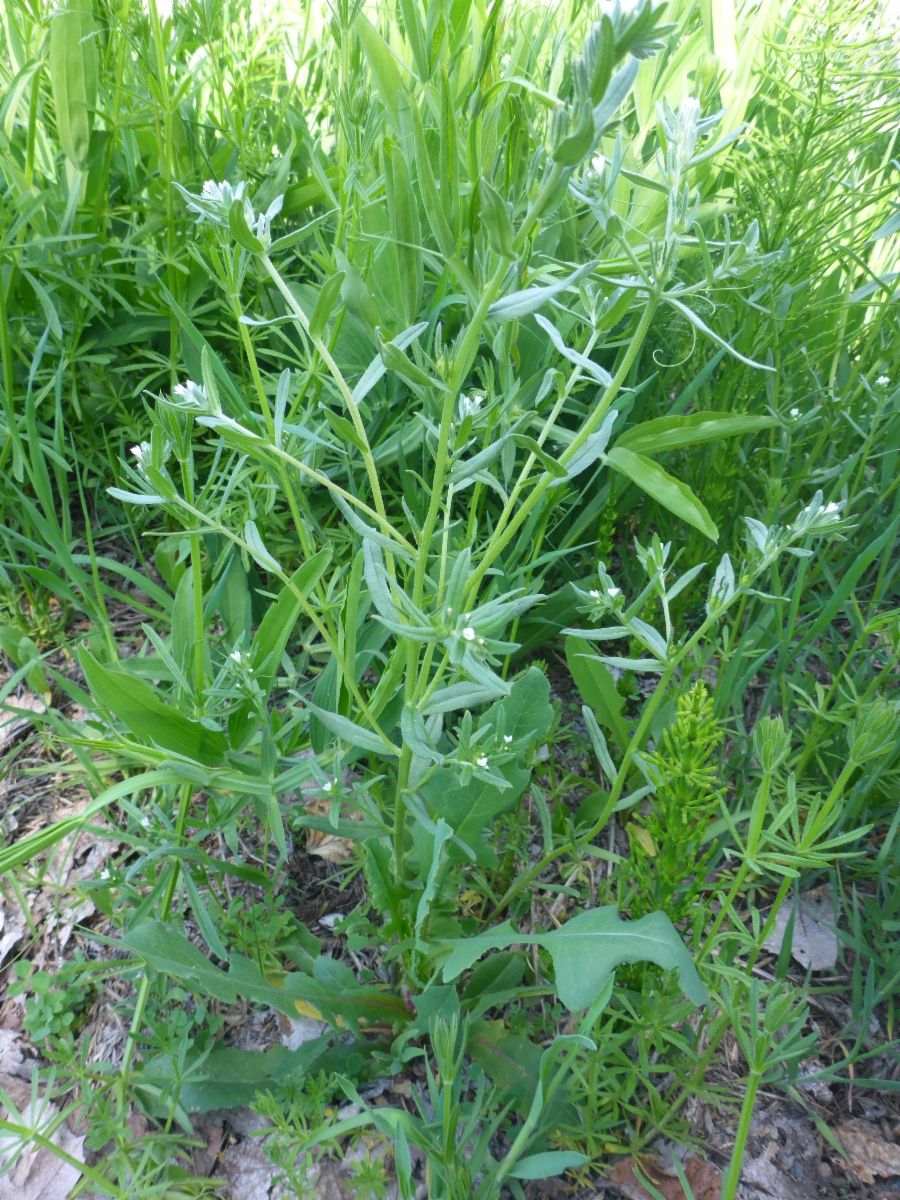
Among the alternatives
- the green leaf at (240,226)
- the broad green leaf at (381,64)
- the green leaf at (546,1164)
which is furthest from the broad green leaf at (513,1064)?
the broad green leaf at (381,64)

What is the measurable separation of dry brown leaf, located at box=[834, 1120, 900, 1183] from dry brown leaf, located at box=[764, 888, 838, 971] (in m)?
0.24

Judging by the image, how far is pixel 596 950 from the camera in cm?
102

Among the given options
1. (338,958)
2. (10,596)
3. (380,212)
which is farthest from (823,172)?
(10,596)

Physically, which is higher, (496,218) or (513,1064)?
(496,218)

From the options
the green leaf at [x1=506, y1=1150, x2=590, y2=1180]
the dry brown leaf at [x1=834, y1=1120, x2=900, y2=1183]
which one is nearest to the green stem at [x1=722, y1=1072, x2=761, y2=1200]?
the green leaf at [x1=506, y1=1150, x2=590, y2=1180]

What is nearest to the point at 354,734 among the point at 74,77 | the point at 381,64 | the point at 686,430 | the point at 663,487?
the point at 663,487

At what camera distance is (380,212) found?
154cm

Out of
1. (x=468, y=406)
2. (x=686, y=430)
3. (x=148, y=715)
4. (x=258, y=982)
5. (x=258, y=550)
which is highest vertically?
(x=468, y=406)

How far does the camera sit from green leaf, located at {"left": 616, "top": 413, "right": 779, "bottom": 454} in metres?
1.41

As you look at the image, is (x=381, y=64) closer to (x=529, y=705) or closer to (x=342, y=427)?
(x=342, y=427)

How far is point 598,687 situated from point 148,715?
31.5 inches

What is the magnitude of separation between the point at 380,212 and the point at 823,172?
A: 0.87 metres

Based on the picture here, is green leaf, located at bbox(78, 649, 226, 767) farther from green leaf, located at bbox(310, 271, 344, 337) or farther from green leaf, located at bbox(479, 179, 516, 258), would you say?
green leaf, located at bbox(479, 179, 516, 258)

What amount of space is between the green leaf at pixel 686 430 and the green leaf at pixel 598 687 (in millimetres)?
396
